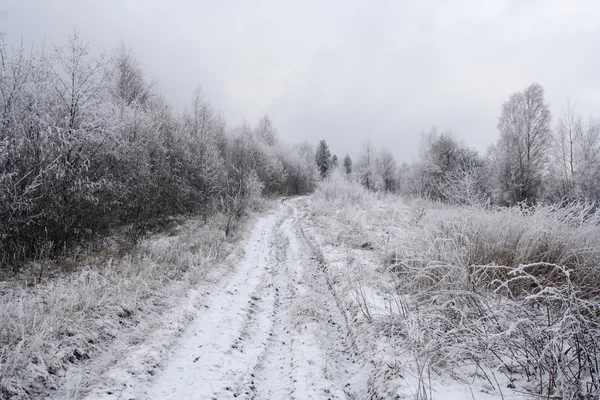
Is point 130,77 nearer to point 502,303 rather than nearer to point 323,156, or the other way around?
point 502,303

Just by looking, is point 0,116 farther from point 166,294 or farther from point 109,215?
point 166,294

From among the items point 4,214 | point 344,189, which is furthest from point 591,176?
point 4,214

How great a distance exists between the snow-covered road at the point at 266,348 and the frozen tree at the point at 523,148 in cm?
2618

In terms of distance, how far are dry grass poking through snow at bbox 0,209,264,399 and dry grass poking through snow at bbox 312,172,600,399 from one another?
2.94 meters

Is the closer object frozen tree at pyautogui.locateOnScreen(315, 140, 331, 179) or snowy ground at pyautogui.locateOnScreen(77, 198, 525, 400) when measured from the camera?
snowy ground at pyautogui.locateOnScreen(77, 198, 525, 400)

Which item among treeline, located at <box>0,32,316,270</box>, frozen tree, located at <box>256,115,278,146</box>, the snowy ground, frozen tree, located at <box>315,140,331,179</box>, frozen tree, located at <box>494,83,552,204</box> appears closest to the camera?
the snowy ground

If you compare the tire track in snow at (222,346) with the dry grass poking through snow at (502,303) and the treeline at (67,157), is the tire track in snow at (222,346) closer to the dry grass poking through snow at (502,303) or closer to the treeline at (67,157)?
the dry grass poking through snow at (502,303)

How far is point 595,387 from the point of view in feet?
6.70

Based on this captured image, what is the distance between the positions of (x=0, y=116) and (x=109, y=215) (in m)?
4.71

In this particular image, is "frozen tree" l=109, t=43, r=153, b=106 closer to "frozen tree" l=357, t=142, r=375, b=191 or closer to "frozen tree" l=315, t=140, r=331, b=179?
"frozen tree" l=357, t=142, r=375, b=191

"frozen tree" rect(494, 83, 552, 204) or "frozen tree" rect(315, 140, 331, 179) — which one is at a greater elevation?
"frozen tree" rect(315, 140, 331, 179)

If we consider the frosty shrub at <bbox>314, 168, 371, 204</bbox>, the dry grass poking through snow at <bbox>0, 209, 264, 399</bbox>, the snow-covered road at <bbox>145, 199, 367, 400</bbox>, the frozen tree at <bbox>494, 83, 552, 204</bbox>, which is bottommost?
the snow-covered road at <bbox>145, 199, 367, 400</bbox>

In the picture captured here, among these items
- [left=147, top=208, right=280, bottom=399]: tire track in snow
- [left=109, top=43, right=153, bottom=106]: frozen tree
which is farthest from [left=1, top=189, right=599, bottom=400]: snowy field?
[left=109, top=43, right=153, bottom=106]: frozen tree

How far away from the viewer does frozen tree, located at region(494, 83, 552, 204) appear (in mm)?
24969
